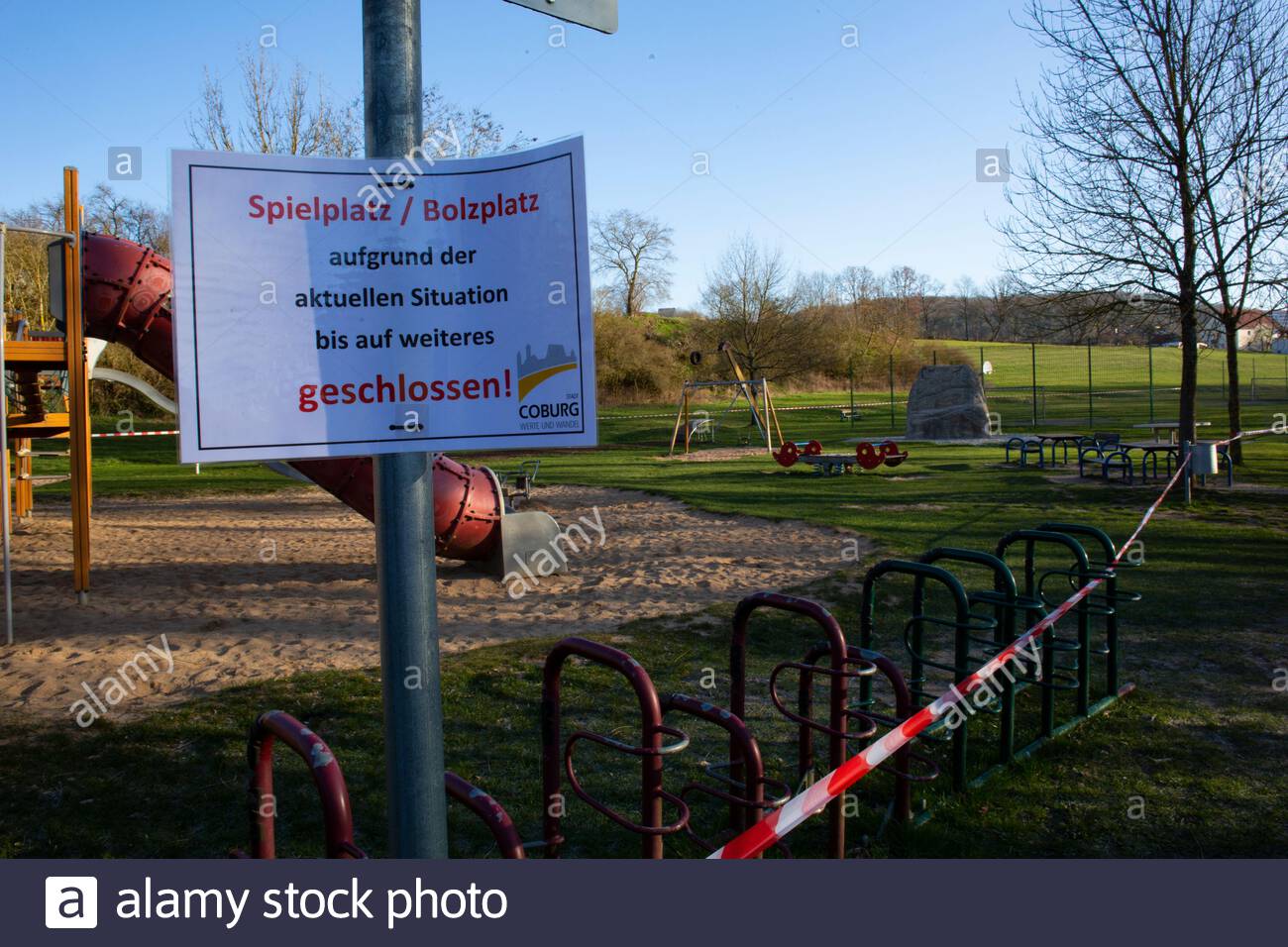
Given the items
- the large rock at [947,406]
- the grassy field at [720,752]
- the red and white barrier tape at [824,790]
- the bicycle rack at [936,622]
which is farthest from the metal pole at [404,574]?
the large rock at [947,406]

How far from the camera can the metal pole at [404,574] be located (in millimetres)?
2004

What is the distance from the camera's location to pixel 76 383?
832 centimetres

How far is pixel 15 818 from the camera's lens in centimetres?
430

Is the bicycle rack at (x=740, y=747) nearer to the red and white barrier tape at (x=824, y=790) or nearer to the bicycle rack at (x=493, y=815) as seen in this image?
the red and white barrier tape at (x=824, y=790)

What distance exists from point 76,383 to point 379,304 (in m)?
7.55

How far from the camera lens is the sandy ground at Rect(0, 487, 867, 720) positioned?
681 cm

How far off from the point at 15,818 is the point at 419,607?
3.41 m

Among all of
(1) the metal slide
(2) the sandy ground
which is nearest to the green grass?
(2) the sandy ground

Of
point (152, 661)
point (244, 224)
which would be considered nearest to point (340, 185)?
point (244, 224)

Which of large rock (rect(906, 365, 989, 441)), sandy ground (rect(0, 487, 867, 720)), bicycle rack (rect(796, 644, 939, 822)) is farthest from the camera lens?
large rock (rect(906, 365, 989, 441))

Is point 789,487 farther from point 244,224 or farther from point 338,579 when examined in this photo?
point 244,224

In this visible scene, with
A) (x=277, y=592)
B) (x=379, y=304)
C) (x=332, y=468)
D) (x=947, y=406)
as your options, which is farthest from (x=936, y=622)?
(x=947, y=406)

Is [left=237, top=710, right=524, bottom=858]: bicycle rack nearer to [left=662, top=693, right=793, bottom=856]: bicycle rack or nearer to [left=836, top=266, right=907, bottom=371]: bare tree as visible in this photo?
[left=662, top=693, right=793, bottom=856]: bicycle rack

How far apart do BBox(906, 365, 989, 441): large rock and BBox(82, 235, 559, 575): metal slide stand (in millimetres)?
19472
